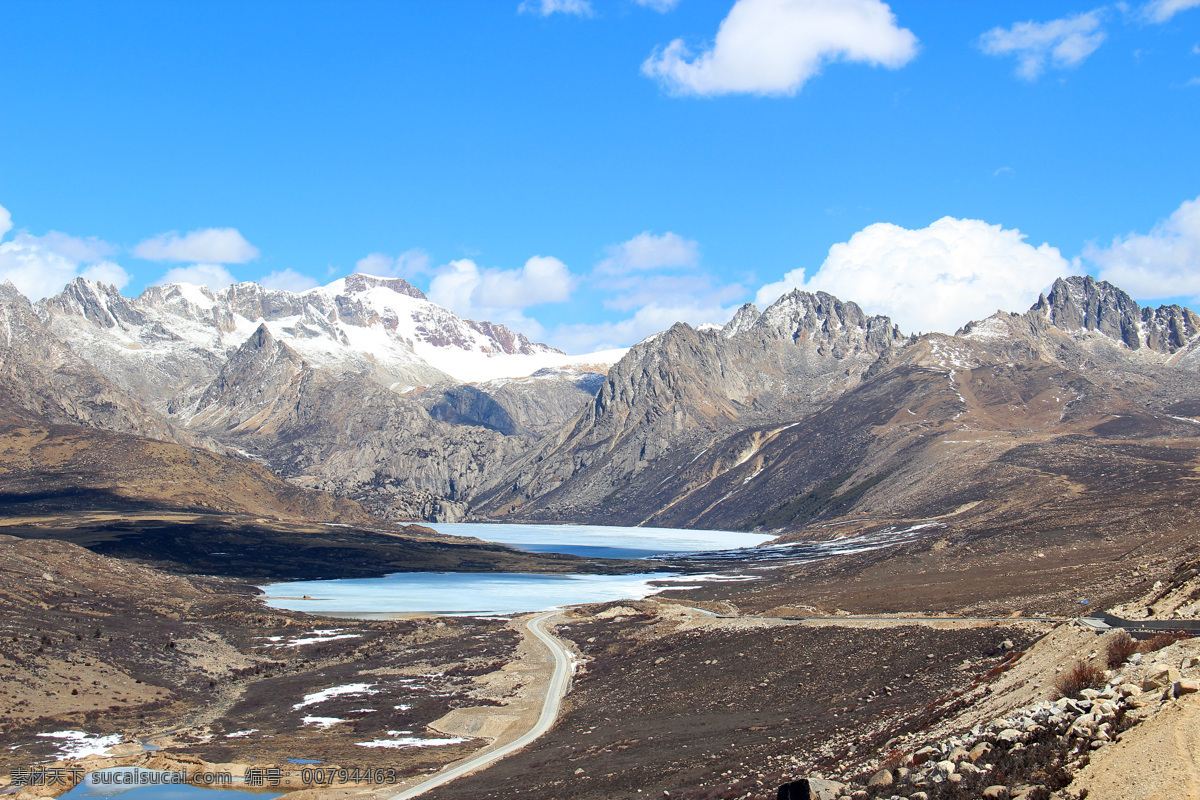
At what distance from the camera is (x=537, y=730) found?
6619 centimetres

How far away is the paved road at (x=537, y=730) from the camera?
5191cm

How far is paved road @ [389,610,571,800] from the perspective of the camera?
5191 cm

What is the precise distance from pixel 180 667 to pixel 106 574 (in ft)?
176

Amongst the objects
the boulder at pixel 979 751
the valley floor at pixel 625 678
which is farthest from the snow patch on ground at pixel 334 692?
the boulder at pixel 979 751

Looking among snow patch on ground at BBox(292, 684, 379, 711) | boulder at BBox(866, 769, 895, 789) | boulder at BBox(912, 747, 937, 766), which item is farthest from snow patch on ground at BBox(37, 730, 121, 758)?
boulder at BBox(912, 747, 937, 766)

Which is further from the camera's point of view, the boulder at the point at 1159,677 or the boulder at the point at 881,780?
the boulder at the point at 881,780

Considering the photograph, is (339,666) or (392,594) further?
(392,594)

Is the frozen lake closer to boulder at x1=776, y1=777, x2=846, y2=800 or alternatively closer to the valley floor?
the valley floor

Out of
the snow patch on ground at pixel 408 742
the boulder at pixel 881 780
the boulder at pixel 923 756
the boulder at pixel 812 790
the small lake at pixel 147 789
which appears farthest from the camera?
the snow patch on ground at pixel 408 742

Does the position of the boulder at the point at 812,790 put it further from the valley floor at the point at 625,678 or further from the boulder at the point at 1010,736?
the boulder at the point at 1010,736

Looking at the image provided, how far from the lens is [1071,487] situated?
Result: 646 ft

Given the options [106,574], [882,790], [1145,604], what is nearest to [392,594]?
[106,574]

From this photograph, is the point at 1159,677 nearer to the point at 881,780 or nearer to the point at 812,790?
the point at 881,780

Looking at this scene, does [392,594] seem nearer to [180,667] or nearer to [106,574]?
[106,574]
